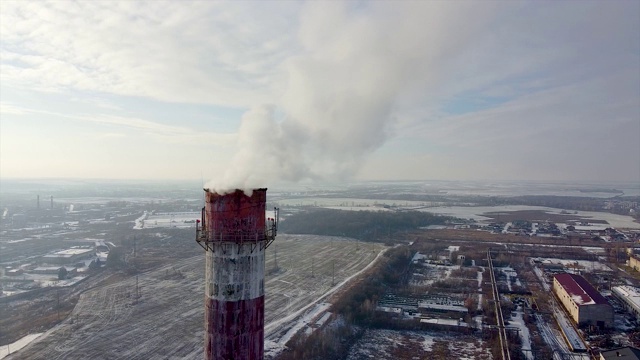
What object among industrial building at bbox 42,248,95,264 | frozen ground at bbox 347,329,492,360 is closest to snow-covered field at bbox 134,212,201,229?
industrial building at bbox 42,248,95,264

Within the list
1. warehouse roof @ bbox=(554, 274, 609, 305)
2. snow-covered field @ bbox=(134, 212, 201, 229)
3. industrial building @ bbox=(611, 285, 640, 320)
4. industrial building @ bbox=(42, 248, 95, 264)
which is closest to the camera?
warehouse roof @ bbox=(554, 274, 609, 305)

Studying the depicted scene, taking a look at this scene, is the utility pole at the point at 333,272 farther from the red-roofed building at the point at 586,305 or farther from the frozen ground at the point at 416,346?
the red-roofed building at the point at 586,305

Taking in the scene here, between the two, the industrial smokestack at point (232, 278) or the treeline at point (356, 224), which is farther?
the treeline at point (356, 224)

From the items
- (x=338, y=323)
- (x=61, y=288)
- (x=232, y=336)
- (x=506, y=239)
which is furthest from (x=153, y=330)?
(x=506, y=239)

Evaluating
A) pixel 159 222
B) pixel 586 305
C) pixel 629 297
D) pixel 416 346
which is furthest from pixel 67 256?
pixel 629 297

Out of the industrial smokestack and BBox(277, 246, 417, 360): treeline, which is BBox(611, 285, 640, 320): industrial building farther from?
the industrial smokestack

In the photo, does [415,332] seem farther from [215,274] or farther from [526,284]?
[215,274]

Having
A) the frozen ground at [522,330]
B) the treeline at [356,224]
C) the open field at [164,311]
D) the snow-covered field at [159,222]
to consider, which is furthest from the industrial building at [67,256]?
the frozen ground at [522,330]
